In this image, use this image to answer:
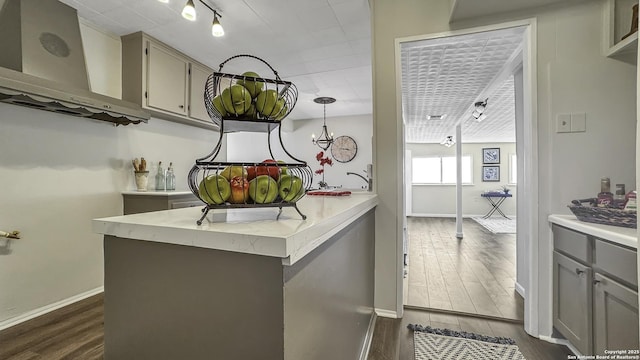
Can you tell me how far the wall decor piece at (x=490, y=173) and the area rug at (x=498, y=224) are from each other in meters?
1.11

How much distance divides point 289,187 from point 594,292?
1636 mm

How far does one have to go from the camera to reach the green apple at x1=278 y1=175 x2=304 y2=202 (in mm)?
773

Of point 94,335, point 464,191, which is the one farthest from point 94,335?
point 464,191

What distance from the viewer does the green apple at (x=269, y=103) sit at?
776 millimetres

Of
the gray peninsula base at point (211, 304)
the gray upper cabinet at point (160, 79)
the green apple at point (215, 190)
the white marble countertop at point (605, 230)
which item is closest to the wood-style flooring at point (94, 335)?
the white marble countertop at point (605, 230)

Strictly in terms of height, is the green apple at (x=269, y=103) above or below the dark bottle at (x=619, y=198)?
above

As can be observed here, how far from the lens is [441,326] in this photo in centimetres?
198

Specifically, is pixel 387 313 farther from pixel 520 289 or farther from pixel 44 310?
pixel 44 310

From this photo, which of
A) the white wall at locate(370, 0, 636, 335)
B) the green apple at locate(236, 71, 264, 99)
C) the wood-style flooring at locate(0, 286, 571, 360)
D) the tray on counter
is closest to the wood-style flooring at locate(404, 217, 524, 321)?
the wood-style flooring at locate(0, 286, 571, 360)

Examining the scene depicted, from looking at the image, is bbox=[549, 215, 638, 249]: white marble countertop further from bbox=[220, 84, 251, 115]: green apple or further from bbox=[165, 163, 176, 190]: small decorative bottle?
bbox=[165, 163, 176, 190]: small decorative bottle

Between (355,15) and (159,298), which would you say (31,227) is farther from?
(355,15)

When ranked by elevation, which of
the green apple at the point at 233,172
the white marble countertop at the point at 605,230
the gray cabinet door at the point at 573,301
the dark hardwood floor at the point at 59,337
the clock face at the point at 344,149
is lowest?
the dark hardwood floor at the point at 59,337

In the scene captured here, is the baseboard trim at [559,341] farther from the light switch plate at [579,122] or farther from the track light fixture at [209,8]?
the track light fixture at [209,8]

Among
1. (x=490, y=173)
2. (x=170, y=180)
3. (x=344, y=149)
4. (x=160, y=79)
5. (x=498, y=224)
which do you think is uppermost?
(x=160, y=79)
